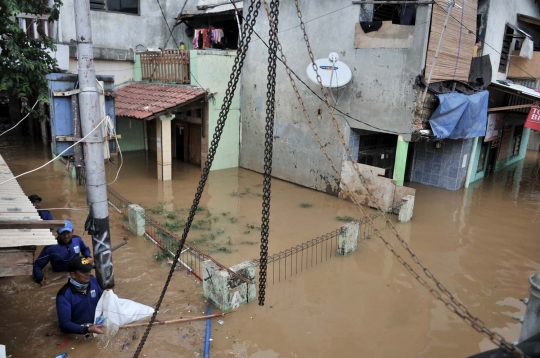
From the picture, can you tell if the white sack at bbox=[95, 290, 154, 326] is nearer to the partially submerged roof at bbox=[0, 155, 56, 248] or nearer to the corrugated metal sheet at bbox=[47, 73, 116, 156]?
the partially submerged roof at bbox=[0, 155, 56, 248]

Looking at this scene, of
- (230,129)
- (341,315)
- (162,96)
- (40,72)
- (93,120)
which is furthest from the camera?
(230,129)

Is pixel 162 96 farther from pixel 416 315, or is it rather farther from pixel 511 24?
pixel 511 24

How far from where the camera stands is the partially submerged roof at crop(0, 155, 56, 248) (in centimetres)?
439

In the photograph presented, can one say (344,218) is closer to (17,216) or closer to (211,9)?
(17,216)

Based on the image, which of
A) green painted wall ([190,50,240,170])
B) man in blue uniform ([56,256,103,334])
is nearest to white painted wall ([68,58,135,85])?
green painted wall ([190,50,240,170])

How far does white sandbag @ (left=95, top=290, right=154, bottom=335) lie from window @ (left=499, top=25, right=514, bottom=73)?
1676cm

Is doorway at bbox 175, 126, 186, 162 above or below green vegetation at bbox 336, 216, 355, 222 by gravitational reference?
above

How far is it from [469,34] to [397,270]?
29.4ft

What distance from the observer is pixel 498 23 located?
15.1m

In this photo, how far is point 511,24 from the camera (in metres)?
16.0

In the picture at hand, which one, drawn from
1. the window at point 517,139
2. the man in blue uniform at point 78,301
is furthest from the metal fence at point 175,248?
the window at point 517,139

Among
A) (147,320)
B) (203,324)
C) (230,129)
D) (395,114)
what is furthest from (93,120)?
(230,129)

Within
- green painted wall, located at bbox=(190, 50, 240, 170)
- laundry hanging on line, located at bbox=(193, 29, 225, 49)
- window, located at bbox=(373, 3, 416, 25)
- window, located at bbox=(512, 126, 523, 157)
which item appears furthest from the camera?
window, located at bbox=(512, 126, 523, 157)

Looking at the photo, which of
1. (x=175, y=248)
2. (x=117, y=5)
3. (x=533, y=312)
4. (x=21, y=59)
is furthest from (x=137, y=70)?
(x=533, y=312)
